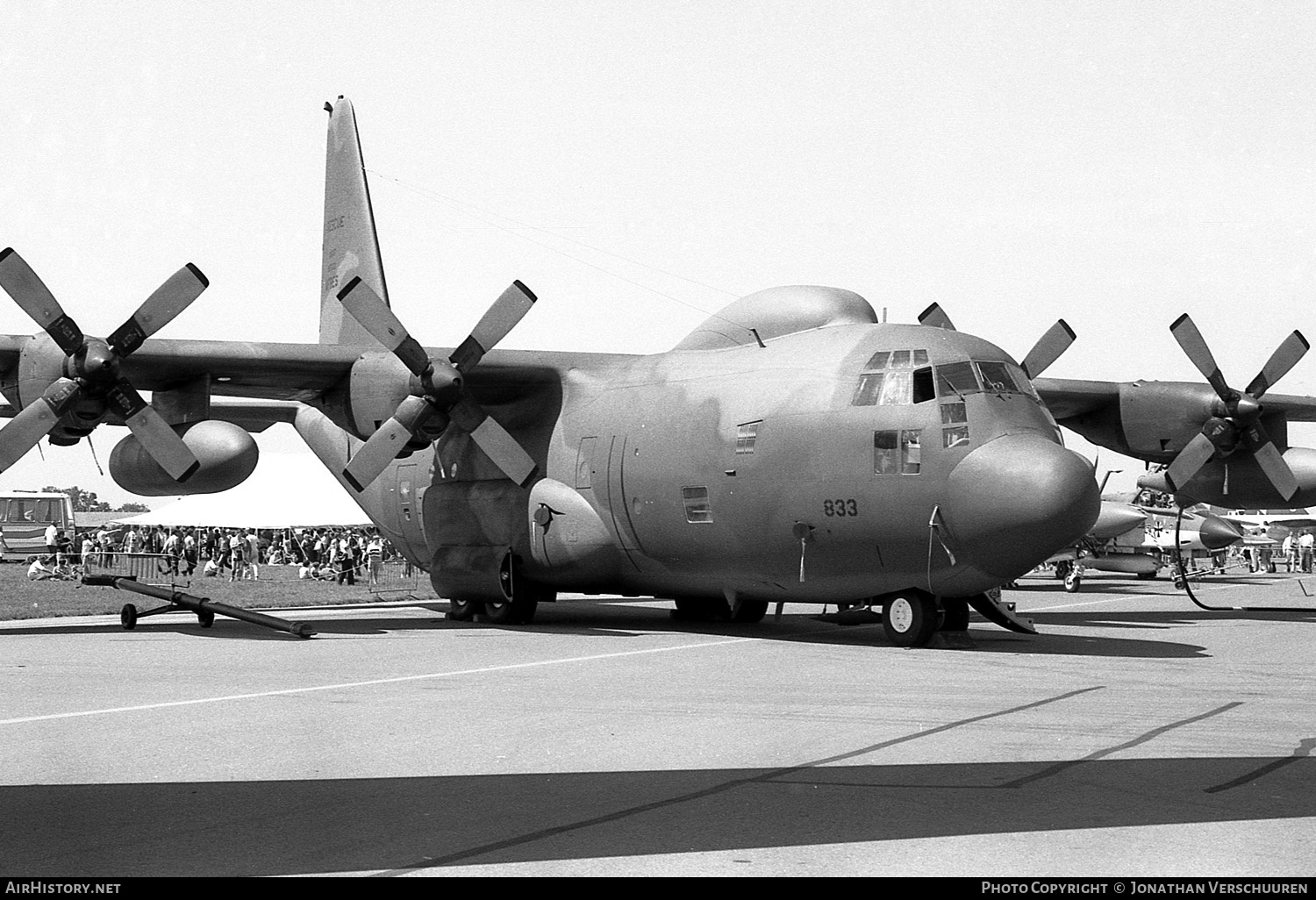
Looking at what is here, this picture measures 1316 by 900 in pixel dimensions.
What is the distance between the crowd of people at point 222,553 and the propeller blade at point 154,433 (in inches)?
679

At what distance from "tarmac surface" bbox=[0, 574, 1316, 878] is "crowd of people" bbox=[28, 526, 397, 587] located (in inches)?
986

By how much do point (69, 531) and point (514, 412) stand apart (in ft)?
138

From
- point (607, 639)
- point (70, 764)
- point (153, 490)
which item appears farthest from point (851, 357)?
point (70, 764)

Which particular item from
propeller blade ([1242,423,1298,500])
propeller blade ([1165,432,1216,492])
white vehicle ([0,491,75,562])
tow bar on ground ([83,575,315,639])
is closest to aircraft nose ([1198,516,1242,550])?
propeller blade ([1242,423,1298,500])

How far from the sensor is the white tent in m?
40.5

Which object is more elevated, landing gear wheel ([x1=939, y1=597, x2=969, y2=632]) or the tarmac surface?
landing gear wheel ([x1=939, y1=597, x2=969, y2=632])

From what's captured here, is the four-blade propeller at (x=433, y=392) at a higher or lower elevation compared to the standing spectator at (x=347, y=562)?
higher

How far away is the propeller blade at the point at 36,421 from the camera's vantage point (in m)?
19.8

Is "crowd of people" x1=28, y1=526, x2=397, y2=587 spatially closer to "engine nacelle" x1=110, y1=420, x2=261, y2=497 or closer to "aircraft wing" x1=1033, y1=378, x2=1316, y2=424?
"engine nacelle" x1=110, y1=420, x2=261, y2=497

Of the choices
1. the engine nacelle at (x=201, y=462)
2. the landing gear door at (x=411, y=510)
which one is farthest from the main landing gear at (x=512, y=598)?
the engine nacelle at (x=201, y=462)

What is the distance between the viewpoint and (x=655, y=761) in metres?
8.95

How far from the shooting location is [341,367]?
2245 cm

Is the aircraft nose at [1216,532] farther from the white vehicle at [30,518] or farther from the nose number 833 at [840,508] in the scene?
the white vehicle at [30,518]
